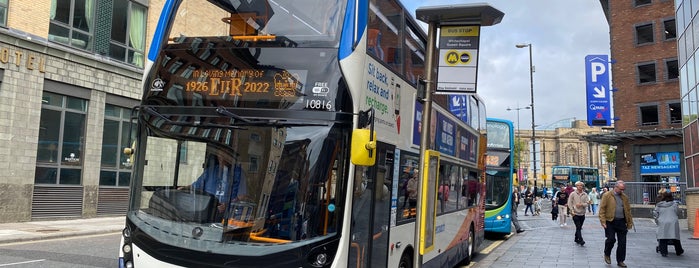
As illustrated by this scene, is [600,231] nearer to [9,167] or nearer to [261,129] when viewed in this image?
[261,129]

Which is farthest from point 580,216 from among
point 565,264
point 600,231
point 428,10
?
point 428,10

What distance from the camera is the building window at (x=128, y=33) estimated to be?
65.2ft

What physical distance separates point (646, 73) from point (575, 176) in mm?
14911

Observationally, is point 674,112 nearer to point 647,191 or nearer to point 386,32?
point 647,191

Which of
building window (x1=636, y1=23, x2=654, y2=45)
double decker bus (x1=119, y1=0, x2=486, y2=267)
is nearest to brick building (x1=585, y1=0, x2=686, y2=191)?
building window (x1=636, y1=23, x2=654, y2=45)

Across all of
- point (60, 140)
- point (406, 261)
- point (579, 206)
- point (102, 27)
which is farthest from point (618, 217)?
point (102, 27)

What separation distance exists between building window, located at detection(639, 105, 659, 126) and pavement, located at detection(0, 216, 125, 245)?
34.7m

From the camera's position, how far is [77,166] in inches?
717

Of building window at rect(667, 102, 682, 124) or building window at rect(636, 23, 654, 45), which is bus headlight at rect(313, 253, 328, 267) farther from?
building window at rect(636, 23, 654, 45)

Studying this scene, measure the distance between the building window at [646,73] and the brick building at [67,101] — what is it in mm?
32986

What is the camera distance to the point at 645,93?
3625 cm

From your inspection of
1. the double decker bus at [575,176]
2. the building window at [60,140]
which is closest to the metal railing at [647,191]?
the double decker bus at [575,176]

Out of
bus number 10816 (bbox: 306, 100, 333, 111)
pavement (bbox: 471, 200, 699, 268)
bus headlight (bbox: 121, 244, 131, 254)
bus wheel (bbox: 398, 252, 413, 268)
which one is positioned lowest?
pavement (bbox: 471, 200, 699, 268)

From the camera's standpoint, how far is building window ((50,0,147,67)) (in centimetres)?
1772
